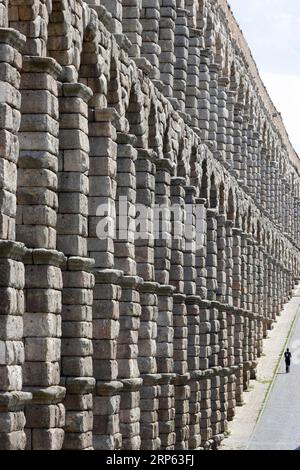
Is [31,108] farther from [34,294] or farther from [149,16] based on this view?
[149,16]

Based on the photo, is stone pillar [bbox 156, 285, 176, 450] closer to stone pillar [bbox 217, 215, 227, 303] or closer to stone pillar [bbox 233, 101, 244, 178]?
stone pillar [bbox 217, 215, 227, 303]

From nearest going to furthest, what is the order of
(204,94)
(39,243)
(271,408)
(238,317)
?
(39,243), (204,94), (271,408), (238,317)

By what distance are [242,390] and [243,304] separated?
164 inches

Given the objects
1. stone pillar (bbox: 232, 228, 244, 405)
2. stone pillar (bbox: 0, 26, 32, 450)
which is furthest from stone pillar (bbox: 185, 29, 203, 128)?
stone pillar (bbox: 0, 26, 32, 450)

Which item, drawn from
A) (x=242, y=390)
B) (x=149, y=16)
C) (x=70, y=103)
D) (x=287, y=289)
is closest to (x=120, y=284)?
(x=70, y=103)

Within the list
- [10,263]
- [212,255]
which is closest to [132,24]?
[10,263]

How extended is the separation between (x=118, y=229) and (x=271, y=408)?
27647 mm

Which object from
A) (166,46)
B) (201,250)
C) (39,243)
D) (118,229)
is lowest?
(39,243)

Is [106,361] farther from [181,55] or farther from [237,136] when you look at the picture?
[237,136]

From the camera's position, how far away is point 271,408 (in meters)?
63.8

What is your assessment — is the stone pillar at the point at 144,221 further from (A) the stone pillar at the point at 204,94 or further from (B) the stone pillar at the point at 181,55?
(A) the stone pillar at the point at 204,94

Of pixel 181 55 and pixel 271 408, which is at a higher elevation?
pixel 181 55

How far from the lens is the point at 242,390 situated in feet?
214

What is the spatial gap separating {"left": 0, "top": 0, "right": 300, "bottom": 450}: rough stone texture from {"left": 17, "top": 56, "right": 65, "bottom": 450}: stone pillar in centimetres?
3
